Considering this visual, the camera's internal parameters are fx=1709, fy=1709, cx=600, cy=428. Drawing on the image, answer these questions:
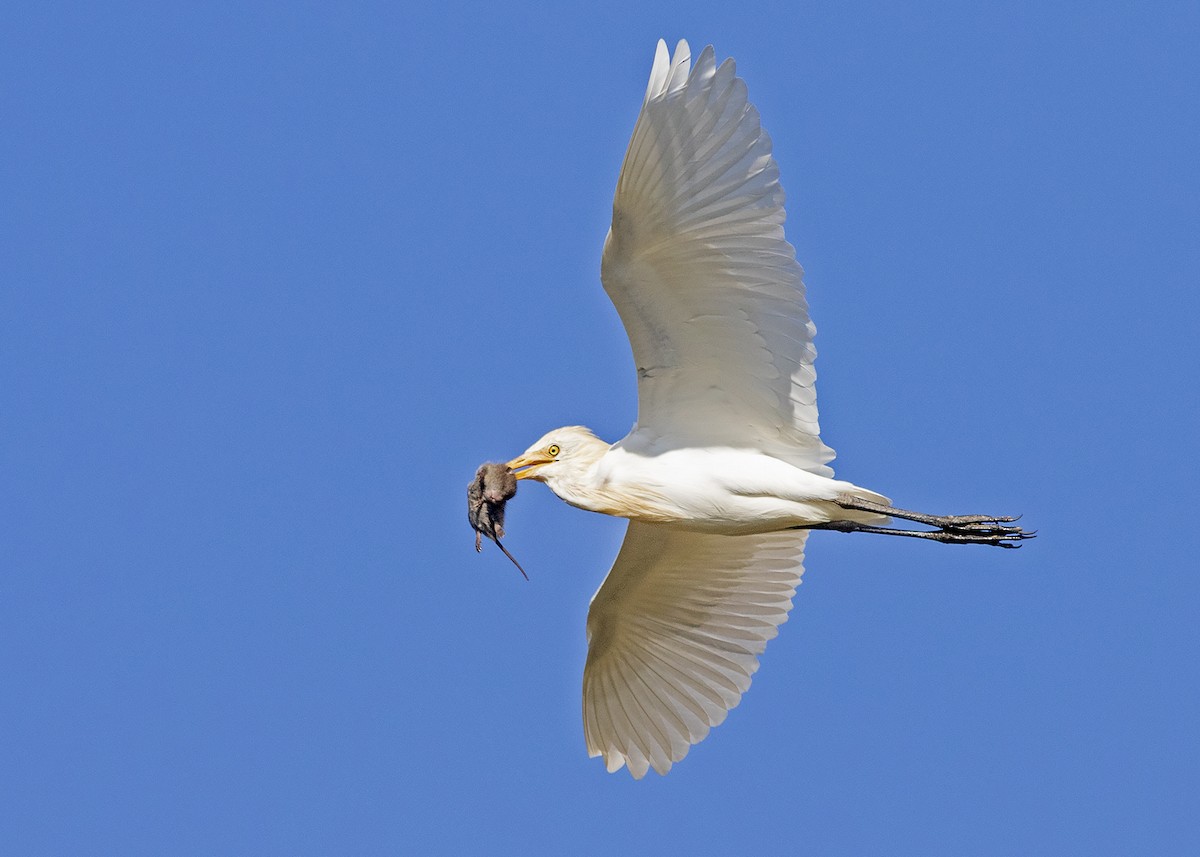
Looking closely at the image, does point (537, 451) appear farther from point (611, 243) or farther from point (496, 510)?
point (611, 243)

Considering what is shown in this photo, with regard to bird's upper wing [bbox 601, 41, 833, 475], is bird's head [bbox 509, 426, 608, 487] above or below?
below

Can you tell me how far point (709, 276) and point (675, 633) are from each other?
3451 millimetres

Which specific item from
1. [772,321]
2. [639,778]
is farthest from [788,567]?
[772,321]

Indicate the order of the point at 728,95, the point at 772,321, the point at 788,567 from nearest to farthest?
the point at 728,95 → the point at 772,321 → the point at 788,567

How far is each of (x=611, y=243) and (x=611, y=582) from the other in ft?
10.9

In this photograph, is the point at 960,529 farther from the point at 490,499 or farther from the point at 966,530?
the point at 490,499

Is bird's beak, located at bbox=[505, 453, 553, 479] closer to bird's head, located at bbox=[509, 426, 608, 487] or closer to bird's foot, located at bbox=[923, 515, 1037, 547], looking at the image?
bird's head, located at bbox=[509, 426, 608, 487]

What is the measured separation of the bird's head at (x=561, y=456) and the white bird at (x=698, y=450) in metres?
0.01

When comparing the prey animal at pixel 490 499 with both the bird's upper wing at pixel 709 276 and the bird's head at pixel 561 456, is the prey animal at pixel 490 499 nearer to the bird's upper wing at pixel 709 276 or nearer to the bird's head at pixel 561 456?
the bird's head at pixel 561 456

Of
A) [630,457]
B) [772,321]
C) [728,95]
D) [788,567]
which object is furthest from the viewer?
[788,567]

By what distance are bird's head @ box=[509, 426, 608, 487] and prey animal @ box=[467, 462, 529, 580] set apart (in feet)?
0.33

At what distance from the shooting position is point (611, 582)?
12352mm

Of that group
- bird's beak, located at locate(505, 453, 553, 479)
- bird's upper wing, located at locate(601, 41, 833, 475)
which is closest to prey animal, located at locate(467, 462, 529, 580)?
bird's beak, located at locate(505, 453, 553, 479)

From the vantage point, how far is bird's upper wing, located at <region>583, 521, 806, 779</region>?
40.0ft
